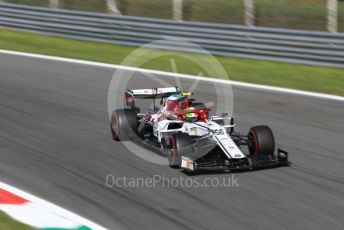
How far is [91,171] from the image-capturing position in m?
9.05

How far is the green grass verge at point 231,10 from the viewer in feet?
60.9

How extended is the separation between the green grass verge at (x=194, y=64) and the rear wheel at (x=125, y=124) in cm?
542

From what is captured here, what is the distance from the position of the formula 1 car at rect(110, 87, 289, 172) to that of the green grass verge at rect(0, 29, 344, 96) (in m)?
5.19

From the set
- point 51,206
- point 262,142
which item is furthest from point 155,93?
point 51,206

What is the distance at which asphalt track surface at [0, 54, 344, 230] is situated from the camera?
742 centimetres

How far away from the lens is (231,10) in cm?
2031

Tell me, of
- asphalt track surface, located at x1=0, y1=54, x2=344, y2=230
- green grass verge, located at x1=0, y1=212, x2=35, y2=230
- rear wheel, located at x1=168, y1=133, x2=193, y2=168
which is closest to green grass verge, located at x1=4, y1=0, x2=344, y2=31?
asphalt track surface, located at x1=0, y1=54, x2=344, y2=230

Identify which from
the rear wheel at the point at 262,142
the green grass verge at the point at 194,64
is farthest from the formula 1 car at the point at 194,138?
the green grass verge at the point at 194,64

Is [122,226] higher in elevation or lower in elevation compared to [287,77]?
lower

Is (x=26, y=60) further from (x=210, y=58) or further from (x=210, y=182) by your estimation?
(x=210, y=182)

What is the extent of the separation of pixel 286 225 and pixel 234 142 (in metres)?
2.09

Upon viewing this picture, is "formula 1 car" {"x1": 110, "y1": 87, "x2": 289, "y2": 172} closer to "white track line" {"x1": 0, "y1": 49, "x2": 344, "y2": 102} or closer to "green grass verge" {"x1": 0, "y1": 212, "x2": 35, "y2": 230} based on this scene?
"green grass verge" {"x1": 0, "y1": 212, "x2": 35, "y2": 230}

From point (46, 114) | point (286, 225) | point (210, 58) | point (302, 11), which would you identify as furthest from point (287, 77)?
point (286, 225)

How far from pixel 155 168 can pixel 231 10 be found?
12016mm
